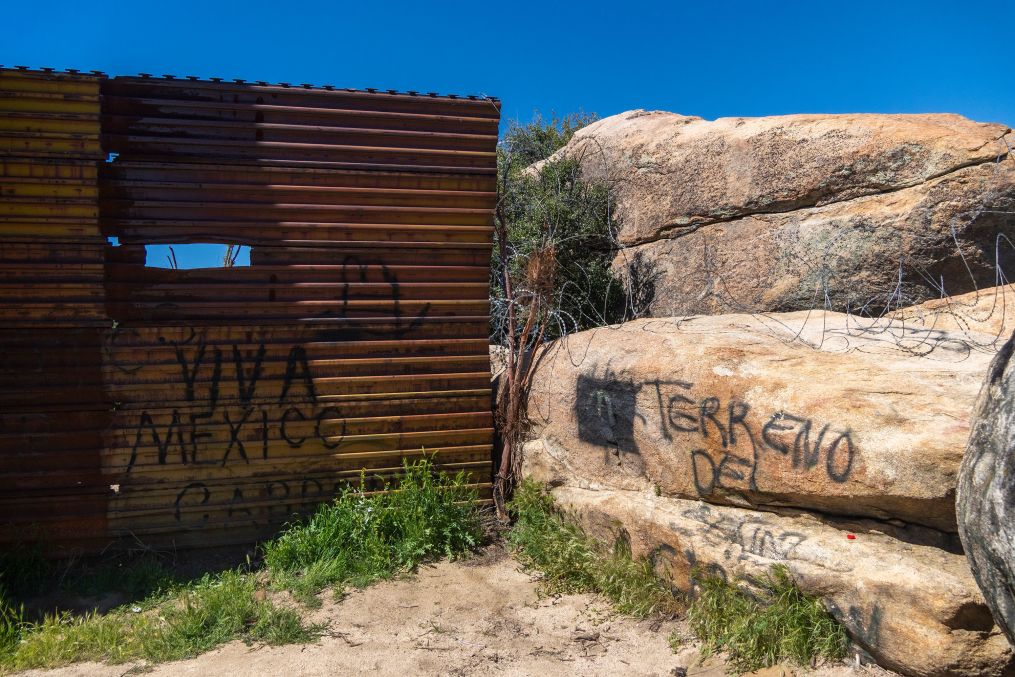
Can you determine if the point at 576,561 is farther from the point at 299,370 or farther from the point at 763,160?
the point at 763,160

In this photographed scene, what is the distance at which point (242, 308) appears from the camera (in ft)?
20.2

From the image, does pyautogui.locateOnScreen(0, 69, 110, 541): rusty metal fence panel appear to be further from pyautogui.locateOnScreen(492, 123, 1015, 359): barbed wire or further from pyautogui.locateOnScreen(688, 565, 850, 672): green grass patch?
pyautogui.locateOnScreen(688, 565, 850, 672): green grass patch

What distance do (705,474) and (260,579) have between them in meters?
3.29

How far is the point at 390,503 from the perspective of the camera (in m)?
6.14

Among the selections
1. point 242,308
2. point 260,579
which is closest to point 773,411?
point 260,579

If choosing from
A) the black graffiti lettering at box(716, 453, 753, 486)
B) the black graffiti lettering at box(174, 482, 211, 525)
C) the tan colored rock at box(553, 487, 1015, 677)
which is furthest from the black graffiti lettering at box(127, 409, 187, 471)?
the black graffiti lettering at box(716, 453, 753, 486)

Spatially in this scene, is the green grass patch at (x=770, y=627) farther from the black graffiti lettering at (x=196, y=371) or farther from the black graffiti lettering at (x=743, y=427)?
the black graffiti lettering at (x=196, y=371)

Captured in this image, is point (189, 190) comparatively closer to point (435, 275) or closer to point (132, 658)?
point (435, 275)

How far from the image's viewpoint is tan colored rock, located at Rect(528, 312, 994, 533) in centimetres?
387

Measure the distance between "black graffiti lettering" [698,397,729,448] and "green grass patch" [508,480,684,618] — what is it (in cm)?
97

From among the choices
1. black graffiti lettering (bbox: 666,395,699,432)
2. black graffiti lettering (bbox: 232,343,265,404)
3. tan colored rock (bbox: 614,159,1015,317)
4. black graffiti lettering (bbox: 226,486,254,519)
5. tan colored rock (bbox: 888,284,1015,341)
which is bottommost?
black graffiti lettering (bbox: 226,486,254,519)

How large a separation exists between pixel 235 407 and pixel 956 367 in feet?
16.2

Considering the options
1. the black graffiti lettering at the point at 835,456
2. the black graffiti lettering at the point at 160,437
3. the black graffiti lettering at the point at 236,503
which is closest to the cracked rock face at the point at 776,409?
the black graffiti lettering at the point at 835,456

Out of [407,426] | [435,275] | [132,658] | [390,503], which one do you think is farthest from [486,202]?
[132,658]
